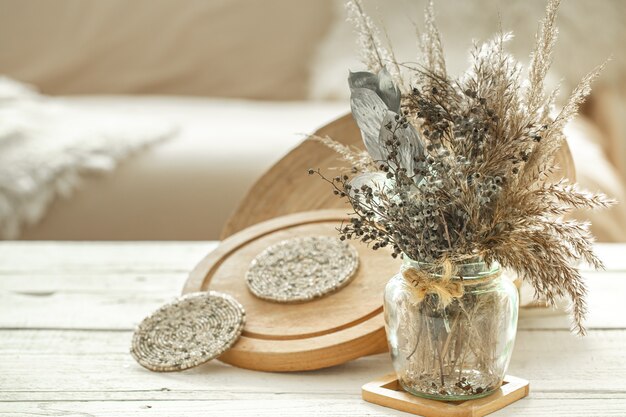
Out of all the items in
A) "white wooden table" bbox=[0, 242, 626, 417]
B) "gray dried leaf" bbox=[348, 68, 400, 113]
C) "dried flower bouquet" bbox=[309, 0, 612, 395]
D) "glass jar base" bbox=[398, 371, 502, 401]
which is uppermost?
"gray dried leaf" bbox=[348, 68, 400, 113]

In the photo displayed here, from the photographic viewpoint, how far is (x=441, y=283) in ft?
2.56

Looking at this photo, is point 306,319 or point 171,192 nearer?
point 306,319

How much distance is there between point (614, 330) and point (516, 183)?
370 millimetres

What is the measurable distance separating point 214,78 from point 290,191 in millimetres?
1439

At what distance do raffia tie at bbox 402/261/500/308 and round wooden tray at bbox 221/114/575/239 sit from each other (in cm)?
51

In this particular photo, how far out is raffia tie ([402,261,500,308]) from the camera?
30.6 inches

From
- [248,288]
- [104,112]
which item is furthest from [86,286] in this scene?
[104,112]

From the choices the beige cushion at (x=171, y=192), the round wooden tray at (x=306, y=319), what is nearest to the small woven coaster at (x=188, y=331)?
the round wooden tray at (x=306, y=319)

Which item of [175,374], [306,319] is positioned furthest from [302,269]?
[175,374]

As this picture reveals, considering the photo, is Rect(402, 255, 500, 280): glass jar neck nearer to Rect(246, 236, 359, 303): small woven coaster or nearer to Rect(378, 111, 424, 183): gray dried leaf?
Rect(378, 111, 424, 183): gray dried leaf

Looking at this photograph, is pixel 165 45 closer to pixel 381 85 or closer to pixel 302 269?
pixel 302 269

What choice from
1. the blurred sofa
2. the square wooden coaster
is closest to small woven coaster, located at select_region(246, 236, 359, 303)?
the square wooden coaster

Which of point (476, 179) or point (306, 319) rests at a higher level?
point (476, 179)

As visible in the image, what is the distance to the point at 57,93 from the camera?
2.76 meters
